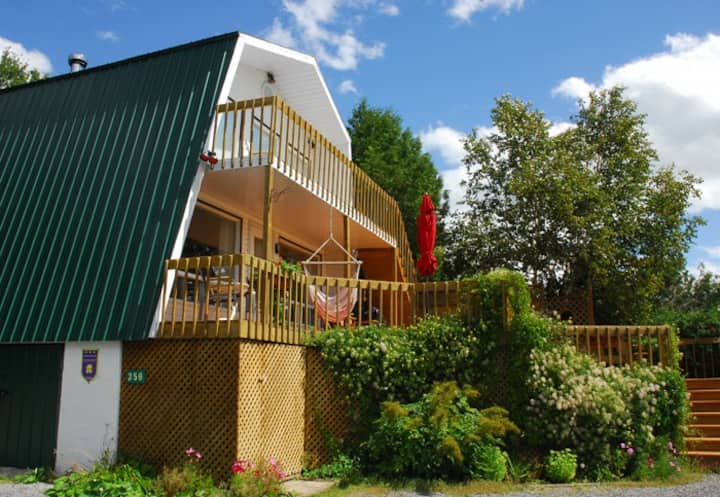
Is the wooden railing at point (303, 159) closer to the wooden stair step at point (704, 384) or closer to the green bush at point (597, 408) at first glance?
the green bush at point (597, 408)

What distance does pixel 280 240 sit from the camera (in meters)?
15.8

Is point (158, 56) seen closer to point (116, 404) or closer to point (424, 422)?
point (116, 404)

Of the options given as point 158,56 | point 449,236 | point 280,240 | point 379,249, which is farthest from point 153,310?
point 449,236

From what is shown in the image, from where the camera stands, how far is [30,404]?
976 cm

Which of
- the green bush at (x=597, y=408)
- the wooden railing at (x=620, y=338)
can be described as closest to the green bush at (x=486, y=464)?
the green bush at (x=597, y=408)

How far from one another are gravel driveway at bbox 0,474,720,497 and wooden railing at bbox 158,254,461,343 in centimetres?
261

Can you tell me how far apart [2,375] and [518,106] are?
1390 centimetres

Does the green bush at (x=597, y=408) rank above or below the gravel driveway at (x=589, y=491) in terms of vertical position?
above

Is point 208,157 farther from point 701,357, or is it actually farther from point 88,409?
point 701,357

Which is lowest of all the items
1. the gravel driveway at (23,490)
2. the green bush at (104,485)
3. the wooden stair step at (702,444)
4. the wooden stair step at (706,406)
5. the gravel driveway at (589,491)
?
the gravel driveway at (23,490)

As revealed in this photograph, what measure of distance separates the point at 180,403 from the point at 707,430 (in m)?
8.31

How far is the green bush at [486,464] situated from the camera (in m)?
8.46

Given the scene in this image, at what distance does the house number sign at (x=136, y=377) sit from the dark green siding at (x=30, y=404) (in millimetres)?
1355

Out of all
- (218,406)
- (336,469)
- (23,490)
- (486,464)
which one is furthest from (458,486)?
(23,490)
